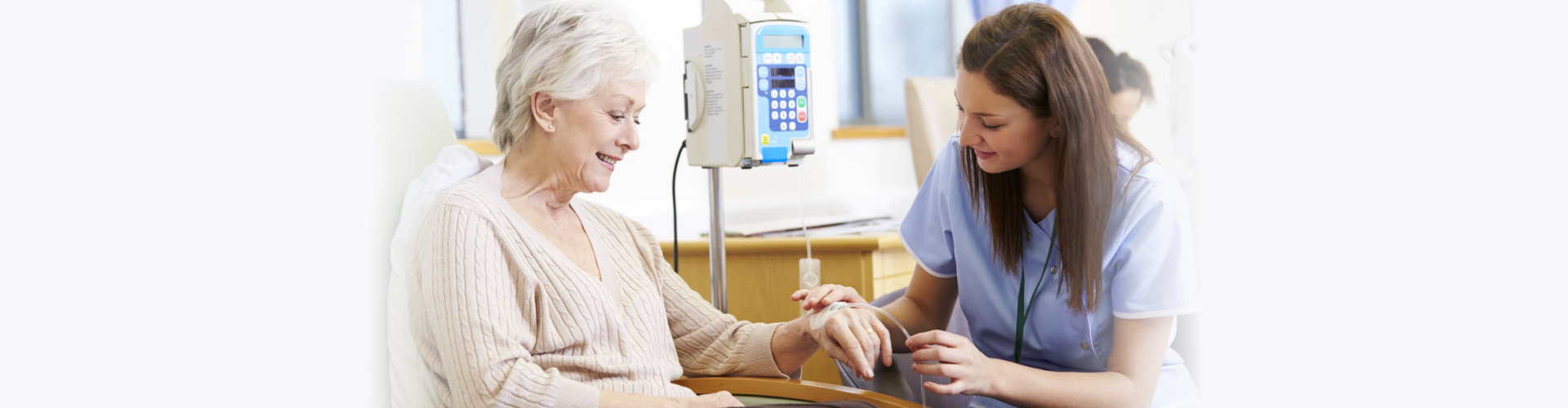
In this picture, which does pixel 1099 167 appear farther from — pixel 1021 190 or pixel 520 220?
pixel 520 220

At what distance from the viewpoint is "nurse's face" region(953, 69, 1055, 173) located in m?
1.06

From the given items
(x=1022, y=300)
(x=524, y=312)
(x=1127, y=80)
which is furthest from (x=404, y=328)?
(x=1127, y=80)

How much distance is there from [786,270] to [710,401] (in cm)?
76

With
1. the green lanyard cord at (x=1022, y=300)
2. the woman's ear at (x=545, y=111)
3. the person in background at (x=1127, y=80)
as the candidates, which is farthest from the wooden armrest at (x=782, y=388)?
the person in background at (x=1127, y=80)

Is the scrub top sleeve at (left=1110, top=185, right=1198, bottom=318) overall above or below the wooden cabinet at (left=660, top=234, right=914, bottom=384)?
above

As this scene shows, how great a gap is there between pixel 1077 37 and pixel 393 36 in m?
0.69

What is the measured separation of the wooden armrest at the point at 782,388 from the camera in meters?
1.22

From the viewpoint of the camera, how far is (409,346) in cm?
103

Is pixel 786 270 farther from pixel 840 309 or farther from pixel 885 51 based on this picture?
pixel 885 51

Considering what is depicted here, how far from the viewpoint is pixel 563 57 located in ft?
3.45

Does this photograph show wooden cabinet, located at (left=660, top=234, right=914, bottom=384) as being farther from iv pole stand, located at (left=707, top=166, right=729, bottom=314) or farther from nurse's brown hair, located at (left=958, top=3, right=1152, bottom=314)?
nurse's brown hair, located at (left=958, top=3, right=1152, bottom=314)

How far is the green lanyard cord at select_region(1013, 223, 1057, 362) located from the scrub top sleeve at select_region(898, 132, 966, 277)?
0.40ft

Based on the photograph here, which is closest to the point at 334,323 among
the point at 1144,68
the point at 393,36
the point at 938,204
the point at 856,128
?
the point at 393,36

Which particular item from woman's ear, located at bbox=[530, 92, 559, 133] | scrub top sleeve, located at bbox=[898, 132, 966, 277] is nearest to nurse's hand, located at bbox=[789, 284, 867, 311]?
scrub top sleeve, located at bbox=[898, 132, 966, 277]
